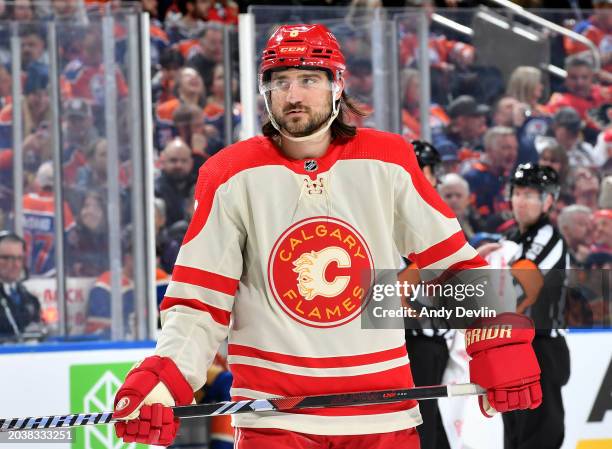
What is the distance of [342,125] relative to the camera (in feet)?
9.10

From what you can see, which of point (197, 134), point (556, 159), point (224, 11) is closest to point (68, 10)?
point (197, 134)

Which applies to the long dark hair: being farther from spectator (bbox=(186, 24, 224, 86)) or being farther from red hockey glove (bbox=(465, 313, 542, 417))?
spectator (bbox=(186, 24, 224, 86))

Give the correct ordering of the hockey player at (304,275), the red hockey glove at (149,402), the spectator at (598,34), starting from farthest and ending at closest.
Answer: the spectator at (598,34), the hockey player at (304,275), the red hockey glove at (149,402)

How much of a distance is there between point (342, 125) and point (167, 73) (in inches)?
124

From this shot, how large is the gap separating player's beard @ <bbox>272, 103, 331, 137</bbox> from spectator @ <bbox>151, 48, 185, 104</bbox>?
3.06m

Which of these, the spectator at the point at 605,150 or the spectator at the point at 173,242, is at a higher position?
the spectator at the point at 605,150

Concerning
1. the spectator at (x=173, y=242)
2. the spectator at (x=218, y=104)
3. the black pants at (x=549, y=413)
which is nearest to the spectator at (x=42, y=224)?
the spectator at (x=173, y=242)

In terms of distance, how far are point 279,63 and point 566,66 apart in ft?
9.50

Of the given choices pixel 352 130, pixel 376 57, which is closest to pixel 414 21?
pixel 376 57

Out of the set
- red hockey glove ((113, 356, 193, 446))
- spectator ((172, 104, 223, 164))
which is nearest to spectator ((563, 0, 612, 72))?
spectator ((172, 104, 223, 164))

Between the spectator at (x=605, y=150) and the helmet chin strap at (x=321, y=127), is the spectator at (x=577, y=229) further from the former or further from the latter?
the helmet chin strap at (x=321, y=127)

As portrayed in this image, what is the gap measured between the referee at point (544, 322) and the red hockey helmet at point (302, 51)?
184 cm

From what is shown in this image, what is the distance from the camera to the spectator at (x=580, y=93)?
534cm

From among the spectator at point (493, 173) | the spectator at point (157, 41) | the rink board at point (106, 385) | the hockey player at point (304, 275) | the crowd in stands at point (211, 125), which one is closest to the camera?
the hockey player at point (304, 275)
